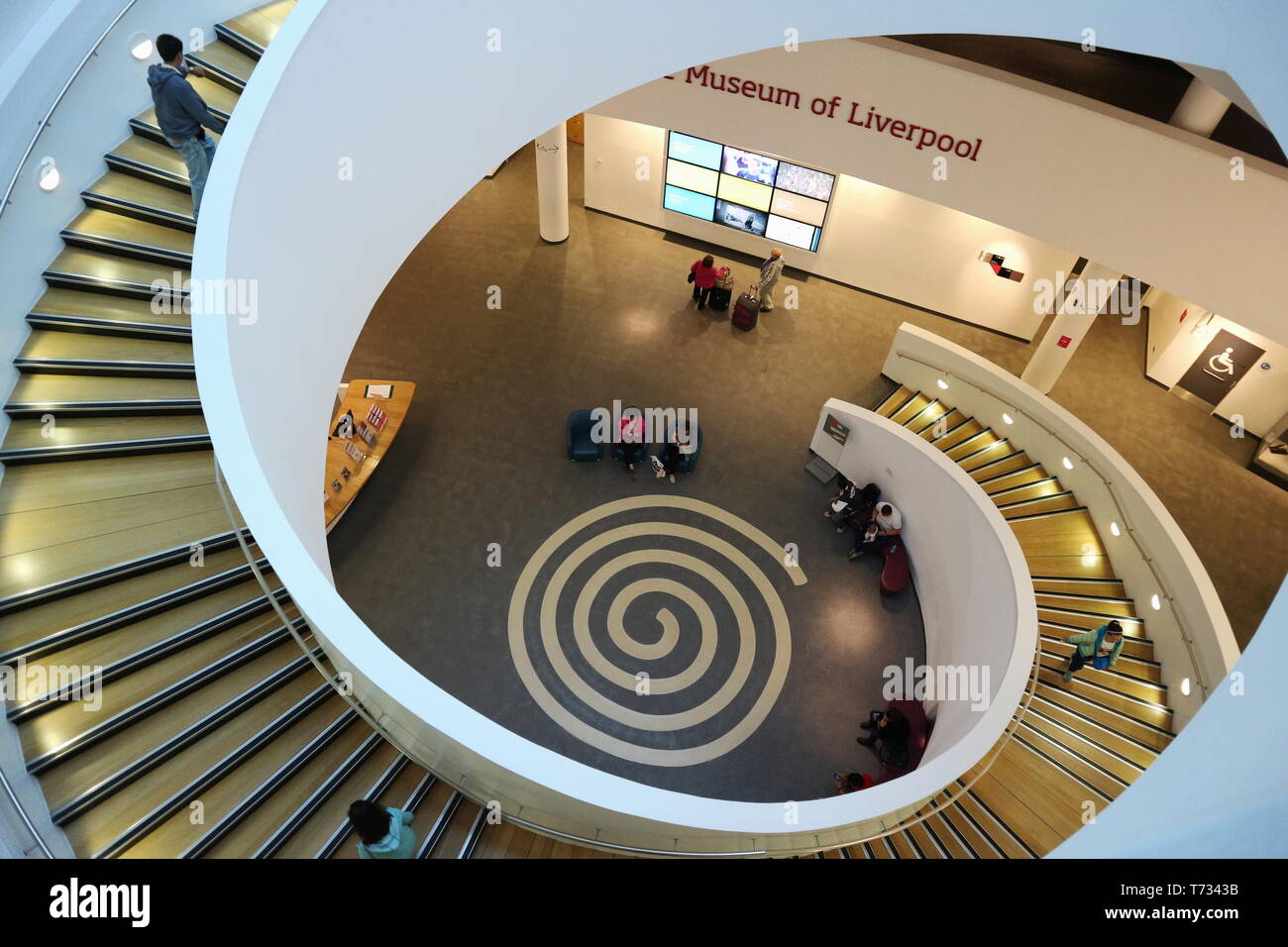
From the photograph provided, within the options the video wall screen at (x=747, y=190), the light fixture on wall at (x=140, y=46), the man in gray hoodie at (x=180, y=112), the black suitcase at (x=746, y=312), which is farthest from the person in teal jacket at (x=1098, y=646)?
the light fixture on wall at (x=140, y=46)

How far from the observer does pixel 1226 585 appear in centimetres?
1255

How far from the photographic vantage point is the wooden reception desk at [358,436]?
12398mm

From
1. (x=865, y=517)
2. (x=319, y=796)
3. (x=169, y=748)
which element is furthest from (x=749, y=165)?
(x=169, y=748)

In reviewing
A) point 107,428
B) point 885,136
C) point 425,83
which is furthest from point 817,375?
point 107,428

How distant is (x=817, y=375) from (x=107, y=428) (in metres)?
11.6

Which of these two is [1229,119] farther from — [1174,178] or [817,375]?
[817,375]

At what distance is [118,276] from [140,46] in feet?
7.42

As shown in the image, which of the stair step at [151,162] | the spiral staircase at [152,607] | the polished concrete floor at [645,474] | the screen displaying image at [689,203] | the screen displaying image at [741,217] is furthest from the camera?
the screen displaying image at [689,203]

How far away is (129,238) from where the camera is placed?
24.5ft

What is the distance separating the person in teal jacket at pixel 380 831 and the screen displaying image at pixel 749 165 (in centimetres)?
1418

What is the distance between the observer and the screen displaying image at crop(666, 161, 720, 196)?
17.0 meters

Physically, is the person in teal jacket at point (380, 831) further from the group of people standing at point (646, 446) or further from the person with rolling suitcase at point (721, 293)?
the person with rolling suitcase at point (721, 293)

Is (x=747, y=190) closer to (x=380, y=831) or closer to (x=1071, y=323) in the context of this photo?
(x=1071, y=323)
